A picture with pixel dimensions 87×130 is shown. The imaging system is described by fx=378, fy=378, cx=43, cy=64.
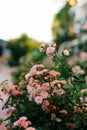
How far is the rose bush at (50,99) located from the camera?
149 inches

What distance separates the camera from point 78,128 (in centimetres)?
395

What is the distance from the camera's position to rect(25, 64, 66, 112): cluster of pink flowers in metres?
3.67

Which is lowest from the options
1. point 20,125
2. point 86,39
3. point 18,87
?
point 20,125

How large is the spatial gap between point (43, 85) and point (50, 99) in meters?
0.28

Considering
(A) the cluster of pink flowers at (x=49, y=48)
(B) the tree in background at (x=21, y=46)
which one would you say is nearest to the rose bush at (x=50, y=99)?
(A) the cluster of pink flowers at (x=49, y=48)

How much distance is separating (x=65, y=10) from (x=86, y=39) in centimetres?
808

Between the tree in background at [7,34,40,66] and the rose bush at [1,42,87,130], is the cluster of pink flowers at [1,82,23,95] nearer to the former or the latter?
the rose bush at [1,42,87,130]

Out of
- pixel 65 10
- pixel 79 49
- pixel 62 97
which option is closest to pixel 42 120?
pixel 62 97

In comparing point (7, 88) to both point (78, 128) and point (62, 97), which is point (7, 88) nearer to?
point (62, 97)

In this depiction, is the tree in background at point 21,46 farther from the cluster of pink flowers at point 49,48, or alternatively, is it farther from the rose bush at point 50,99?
the cluster of pink flowers at point 49,48

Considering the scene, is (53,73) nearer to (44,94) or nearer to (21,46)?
(44,94)

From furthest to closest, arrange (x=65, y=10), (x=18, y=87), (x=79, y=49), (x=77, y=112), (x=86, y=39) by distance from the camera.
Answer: (x=65, y=10), (x=79, y=49), (x=86, y=39), (x=18, y=87), (x=77, y=112)

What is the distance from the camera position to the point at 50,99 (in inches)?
155

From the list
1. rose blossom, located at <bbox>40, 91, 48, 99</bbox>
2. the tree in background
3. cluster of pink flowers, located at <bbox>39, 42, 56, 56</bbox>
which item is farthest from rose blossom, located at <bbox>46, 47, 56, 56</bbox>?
the tree in background
